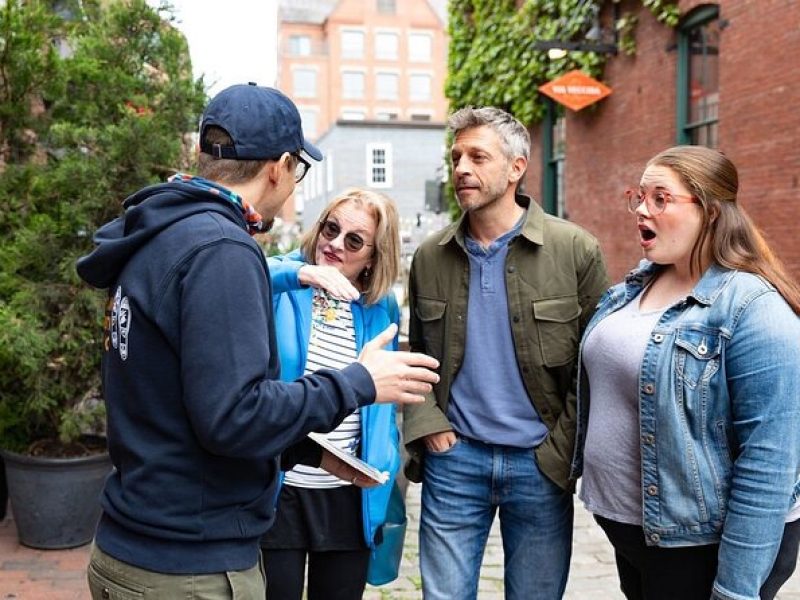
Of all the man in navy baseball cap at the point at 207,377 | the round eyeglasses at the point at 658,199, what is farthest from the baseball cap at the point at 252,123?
the round eyeglasses at the point at 658,199

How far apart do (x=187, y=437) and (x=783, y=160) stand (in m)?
7.92

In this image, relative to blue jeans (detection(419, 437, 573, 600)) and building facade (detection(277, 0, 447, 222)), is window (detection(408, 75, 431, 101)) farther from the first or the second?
blue jeans (detection(419, 437, 573, 600))

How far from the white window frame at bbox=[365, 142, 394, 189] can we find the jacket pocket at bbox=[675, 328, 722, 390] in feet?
133

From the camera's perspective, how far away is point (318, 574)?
2684 millimetres

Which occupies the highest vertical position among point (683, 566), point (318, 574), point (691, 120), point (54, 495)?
point (691, 120)

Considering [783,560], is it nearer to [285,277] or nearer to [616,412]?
[616,412]

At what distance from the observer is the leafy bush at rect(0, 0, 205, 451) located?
4.70m

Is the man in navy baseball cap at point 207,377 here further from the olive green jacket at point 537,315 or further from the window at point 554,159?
the window at point 554,159

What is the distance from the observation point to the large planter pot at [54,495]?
480 centimetres

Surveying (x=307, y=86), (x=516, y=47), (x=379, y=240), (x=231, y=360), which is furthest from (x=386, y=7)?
(x=231, y=360)

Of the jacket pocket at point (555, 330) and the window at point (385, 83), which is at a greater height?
the window at point (385, 83)

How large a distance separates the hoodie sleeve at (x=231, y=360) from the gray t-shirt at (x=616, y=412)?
1036 mm

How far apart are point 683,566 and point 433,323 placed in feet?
3.73

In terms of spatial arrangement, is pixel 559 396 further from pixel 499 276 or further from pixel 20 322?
pixel 20 322
